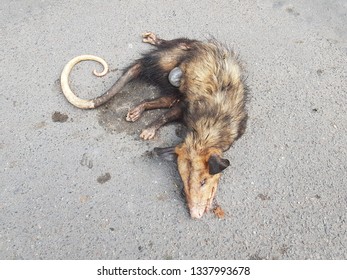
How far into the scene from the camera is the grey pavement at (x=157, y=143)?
10.6 ft

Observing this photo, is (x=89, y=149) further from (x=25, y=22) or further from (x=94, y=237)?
(x=25, y=22)

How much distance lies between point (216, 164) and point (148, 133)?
0.90 metres

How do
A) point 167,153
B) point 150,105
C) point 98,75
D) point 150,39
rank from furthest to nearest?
point 150,39 → point 98,75 → point 150,105 → point 167,153

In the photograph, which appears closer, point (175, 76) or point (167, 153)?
point (167, 153)

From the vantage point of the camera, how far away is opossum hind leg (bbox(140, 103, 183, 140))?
3730mm

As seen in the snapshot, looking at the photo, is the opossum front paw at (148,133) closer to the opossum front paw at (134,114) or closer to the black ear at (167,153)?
the opossum front paw at (134,114)

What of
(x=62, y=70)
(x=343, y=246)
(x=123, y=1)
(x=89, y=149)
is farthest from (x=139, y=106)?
(x=343, y=246)

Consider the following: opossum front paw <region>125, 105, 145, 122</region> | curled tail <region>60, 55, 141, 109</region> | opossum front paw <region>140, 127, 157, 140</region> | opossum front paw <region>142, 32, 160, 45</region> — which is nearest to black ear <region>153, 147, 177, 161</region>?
opossum front paw <region>140, 127, 157, 140</region>

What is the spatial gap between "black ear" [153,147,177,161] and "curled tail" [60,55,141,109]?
882mm

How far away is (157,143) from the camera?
3.74 m

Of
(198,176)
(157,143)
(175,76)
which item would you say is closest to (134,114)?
(157,143)

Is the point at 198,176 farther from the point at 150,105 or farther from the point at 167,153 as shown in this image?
the point at 150,105

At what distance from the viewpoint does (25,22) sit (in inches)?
178

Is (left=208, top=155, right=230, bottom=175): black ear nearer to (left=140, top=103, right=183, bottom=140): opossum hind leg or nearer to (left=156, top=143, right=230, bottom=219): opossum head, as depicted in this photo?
(left=156, top=143, right=230, bottom=219): opossum head
